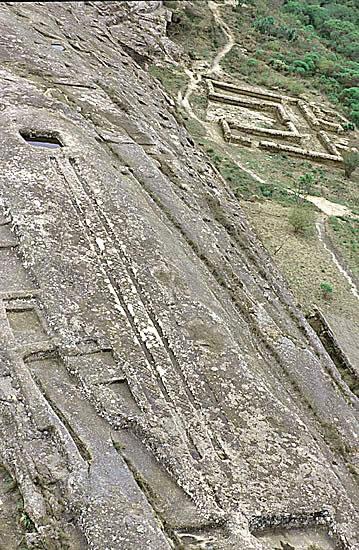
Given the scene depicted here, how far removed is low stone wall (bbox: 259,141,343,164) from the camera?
27.3 metres

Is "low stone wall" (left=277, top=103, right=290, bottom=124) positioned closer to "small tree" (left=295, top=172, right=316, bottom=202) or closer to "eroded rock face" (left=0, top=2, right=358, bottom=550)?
"small tree" (left=295, top=172, right=316, bottom=202)

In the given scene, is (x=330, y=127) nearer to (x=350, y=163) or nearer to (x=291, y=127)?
(x=291, y=127)

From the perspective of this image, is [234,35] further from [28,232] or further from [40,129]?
[28,232]

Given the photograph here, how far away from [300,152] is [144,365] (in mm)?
21127

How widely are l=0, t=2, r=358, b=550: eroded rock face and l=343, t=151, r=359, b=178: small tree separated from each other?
14211mm

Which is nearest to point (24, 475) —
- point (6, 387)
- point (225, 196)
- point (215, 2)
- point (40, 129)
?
point (6, 387)

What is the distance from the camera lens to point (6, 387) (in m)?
7.70

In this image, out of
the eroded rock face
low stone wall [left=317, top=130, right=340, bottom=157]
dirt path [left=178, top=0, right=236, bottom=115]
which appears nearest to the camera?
the eroded rock face

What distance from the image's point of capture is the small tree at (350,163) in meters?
26.8

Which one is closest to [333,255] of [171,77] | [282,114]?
[282,114]

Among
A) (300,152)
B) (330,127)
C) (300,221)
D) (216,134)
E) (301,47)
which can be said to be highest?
(301,47)

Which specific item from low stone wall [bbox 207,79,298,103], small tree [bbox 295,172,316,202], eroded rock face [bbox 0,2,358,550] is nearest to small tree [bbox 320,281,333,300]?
eroded rock face [bbox 0,2,358,550]

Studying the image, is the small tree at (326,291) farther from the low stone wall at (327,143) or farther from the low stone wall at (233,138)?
the low stone wall at (327,143)

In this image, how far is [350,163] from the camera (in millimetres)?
26906
